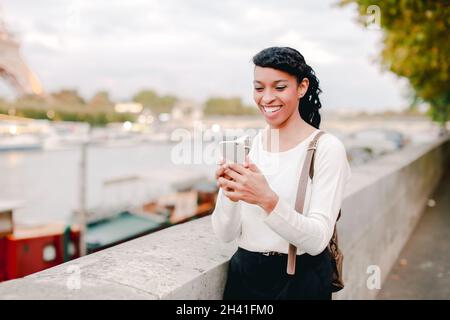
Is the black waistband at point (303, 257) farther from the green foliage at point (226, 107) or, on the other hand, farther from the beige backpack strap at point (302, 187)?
the green foliage at point (226, 107)

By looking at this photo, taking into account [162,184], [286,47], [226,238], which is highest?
[286,47]

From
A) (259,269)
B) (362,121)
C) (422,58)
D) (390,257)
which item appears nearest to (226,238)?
(259,269)

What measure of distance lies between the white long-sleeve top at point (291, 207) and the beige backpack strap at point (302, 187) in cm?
2

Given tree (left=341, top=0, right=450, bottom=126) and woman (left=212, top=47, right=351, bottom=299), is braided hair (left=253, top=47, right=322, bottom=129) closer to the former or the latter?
woman (left=212, top=47, right=351, bottom=299)

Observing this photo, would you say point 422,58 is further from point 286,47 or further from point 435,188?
point 286,47

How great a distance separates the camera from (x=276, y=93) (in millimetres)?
1795

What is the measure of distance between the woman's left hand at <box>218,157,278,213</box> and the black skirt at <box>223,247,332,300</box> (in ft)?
1.26

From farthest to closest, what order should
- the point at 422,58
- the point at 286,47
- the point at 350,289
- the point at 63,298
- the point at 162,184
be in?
the point at 162,184 < the point at 422,58 < the point at 350,289 < the point at 286,47 < the point at 63,298

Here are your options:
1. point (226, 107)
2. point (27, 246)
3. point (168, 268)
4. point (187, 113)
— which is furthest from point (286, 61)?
point (226, 107)

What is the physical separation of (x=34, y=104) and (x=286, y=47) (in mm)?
51809

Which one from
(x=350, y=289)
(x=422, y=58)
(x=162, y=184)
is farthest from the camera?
(x=162, y=184)

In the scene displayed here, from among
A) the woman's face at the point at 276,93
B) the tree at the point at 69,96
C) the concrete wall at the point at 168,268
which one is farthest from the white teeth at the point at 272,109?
the tree at the point at 69,96

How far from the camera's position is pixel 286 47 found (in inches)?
71.2
